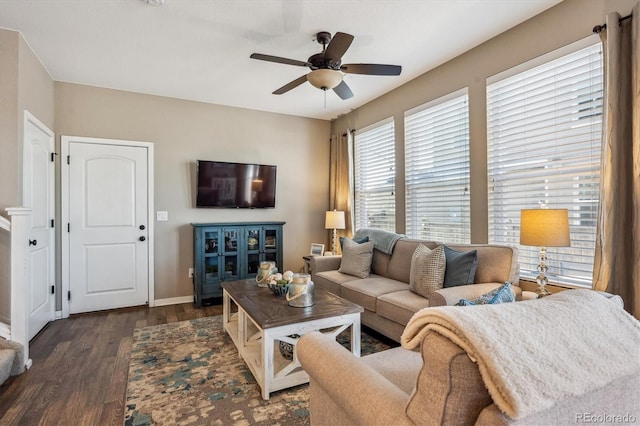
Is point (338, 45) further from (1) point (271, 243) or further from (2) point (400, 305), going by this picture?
(1) point (271, 243)

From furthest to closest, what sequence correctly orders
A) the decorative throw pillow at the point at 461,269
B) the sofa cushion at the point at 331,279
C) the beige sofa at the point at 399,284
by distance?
1. the sofa cushion at the point at 331,279
2. the decorative throw pillow at the point at 461,269
3. the beige sofa at the point at 399,284

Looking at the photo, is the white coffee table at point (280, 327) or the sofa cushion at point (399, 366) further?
the white coffee table at point (280, 327)

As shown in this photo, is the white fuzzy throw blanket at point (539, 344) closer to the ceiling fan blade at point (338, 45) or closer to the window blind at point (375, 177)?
the ceiling fan blade at point (338, 45)

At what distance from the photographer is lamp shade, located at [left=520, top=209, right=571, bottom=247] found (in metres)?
Result: 2.02

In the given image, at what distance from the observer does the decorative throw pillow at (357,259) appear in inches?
139

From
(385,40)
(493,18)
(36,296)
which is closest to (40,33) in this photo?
(36,296)

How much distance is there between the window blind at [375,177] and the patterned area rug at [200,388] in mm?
1813

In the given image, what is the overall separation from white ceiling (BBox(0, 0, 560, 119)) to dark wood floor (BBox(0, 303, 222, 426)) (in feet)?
8.90

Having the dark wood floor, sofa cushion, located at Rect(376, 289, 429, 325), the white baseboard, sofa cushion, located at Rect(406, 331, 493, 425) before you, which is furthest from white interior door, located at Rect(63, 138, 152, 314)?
sofa cushion, located at Rect(406, 331, 493, 425)

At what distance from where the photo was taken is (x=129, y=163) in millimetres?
4039

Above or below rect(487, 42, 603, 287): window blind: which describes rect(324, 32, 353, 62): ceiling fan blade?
above

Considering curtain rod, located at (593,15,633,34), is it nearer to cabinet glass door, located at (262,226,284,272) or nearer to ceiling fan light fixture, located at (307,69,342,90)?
ceiling fan light fixture, located at (307,69,342,90)

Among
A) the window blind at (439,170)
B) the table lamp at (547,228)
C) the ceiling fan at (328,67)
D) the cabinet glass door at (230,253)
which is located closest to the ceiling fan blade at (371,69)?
the ceiling fan at (328,67)

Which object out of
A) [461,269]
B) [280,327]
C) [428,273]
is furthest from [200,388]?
[461,269]
